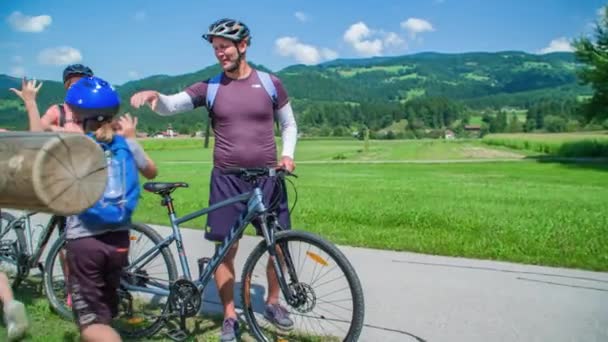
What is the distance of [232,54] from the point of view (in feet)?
12.6

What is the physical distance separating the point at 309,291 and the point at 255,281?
1.51 ft

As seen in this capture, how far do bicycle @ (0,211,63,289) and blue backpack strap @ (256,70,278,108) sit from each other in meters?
2.29

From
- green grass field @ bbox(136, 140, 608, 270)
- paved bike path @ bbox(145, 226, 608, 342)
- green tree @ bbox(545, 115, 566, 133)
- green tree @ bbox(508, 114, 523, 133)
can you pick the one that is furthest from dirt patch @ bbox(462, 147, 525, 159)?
green tree @ bbox(508, 114, 523, 133)

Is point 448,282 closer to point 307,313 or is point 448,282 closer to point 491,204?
point 307,313

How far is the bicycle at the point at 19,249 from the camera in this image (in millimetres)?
5074

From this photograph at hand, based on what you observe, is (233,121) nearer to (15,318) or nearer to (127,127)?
(127,127)

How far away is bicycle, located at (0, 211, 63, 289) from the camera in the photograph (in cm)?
507

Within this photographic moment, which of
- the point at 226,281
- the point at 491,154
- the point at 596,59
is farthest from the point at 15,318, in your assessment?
the point at 491,154

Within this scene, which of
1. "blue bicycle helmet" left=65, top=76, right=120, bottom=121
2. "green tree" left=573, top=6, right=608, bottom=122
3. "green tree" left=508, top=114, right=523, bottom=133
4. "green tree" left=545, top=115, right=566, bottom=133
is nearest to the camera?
"blue bicycle helmet" left=65, top=76, right=120, bottom=121

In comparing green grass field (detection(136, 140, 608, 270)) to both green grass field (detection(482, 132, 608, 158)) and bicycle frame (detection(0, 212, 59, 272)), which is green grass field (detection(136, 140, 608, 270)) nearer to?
bicycle frame (detection(0, 212, 59, 272))

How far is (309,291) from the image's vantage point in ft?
12.0

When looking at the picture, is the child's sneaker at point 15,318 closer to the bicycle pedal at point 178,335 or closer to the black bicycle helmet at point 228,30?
the bicycle pedal at point 178,335

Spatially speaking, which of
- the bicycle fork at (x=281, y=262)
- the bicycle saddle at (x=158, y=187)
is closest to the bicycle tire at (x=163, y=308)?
the bicycle saddle at (x=158, y=187)

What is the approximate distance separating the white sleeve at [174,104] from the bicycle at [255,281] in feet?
1.61
